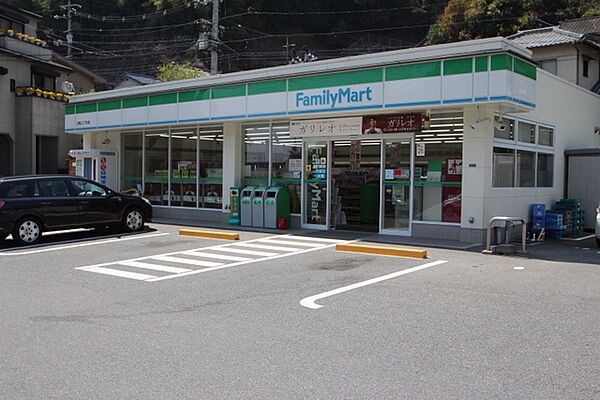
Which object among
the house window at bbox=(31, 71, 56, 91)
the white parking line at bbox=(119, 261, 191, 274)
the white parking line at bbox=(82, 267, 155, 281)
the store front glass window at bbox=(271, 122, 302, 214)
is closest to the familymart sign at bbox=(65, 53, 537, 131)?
the store front glass window at bbox=(271, 122, 302, 214)

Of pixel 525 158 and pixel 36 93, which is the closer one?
pixel 525 158

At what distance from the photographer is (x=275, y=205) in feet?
50.4

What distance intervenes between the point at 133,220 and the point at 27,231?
3.00 m

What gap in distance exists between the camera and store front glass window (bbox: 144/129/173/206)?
63.0 feet

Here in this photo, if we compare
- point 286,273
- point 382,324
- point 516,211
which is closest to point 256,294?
point 286,273

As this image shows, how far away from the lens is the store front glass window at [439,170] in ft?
42.8

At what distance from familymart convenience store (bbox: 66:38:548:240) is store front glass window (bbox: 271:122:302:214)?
0.10 ft

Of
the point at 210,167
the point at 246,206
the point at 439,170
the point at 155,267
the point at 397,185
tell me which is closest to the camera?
the point at 155,267

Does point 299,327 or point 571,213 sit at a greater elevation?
point 571,213

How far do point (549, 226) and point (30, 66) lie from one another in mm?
28890

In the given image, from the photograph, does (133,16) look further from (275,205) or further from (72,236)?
(275,205)

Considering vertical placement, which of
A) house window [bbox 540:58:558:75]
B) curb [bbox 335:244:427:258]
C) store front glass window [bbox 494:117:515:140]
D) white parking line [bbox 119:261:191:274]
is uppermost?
house window [bbox 540:58:558:75]

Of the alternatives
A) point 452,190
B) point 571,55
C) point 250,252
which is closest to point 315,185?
point 452,190

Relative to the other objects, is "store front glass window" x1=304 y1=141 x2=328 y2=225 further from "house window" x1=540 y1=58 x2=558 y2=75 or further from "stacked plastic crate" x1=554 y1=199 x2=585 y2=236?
"house window" x1=540 y1=58 x2=558 y2=75
